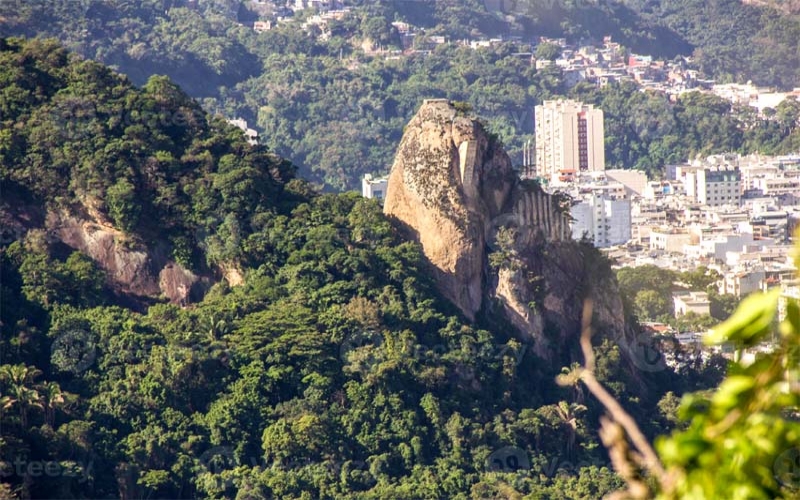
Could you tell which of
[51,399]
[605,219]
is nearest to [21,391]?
[51,399]

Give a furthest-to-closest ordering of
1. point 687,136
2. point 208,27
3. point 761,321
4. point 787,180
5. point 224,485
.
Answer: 1. point 208,27
2. point 687,136
3. point 787,180
4. point 224,485
5. point 761,321

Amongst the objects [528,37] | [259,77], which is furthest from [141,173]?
[528,37]

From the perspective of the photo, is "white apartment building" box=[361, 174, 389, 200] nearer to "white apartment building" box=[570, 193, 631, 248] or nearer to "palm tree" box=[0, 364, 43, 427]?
"white apartment building" box=[570, 193, 631, 248]

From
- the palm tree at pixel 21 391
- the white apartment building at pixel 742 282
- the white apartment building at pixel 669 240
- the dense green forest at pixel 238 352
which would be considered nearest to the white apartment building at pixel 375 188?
the white apartment building at pixel 669 240

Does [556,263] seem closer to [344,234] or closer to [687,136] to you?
[344,234]

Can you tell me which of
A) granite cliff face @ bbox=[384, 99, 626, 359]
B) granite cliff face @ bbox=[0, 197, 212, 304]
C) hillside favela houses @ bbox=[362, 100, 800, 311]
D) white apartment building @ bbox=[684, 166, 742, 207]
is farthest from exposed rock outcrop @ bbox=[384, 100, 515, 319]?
white apartment building @ bbox=[684, 166, 742, 207]

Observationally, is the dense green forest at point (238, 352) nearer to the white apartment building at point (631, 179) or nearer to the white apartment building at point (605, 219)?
the white apartment building at point (605, 219)
